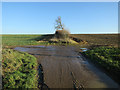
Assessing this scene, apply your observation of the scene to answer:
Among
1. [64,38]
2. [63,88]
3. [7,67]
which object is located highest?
[64,38]

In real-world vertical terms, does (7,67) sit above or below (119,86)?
above

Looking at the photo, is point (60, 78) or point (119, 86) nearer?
point (119, 86)

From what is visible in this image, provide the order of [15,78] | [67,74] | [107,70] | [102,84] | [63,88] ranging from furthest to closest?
[107,70] < [67,74] < [15,78] < [102,84] < [63,88]

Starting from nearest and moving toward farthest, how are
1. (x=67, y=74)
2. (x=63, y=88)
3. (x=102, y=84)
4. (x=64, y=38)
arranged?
(x=63, y=88), (x=102, y=84), (x=67, y=74), (x=64, y=38)

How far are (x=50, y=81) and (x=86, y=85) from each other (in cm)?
175

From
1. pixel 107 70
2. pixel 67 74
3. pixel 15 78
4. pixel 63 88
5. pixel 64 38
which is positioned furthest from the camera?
pixel 64 38

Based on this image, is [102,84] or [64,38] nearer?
[102,84]

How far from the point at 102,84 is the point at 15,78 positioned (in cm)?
431

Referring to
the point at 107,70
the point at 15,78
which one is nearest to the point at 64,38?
the point at 107,70

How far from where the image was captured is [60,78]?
184 inches

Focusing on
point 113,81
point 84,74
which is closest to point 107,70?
point 113,81

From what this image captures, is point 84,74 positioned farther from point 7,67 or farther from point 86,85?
point 7,67

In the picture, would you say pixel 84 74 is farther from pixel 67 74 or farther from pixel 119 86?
pixel 119 86

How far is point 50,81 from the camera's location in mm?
4426
